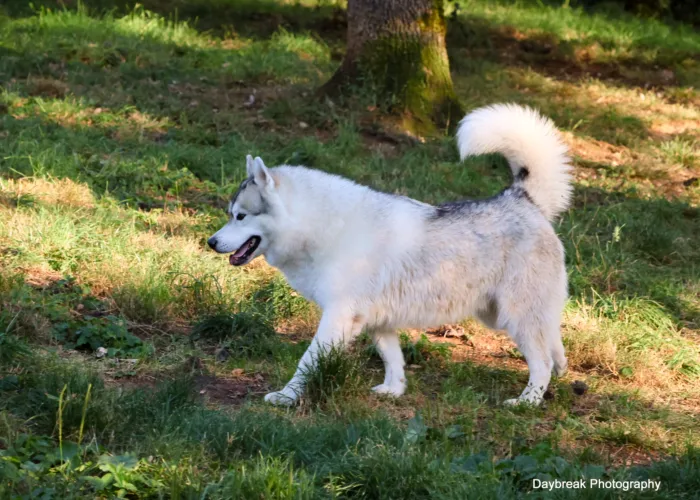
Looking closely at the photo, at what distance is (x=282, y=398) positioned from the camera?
4.70 metres

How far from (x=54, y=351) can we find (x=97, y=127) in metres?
4.51

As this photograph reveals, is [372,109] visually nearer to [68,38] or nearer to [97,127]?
[97,127]

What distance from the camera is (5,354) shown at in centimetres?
466

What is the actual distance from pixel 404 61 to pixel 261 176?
520 centimetres

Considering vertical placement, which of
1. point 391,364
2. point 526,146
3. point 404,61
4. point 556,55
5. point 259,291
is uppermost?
point 526,146

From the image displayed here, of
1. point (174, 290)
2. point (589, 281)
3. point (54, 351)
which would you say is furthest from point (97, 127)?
point (589, 281)

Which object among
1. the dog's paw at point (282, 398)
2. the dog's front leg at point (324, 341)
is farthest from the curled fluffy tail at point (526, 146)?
the dog's paw at point (282, 398)

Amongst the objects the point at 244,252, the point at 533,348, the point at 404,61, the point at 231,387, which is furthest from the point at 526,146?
the point at 404,61

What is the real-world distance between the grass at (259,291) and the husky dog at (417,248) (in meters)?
0.34

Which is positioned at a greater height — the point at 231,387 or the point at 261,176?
the point at 261,176

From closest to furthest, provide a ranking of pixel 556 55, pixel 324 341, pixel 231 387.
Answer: pixel 324 341 → pixel 231 387 → pixel 556 55

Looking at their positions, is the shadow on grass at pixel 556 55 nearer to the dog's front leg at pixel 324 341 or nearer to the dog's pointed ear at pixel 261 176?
the dog's pointed ear at pixel 261 176

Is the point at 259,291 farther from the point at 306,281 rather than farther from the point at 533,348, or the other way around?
the point at 533,348

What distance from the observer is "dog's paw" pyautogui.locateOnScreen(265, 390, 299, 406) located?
4.67 m
